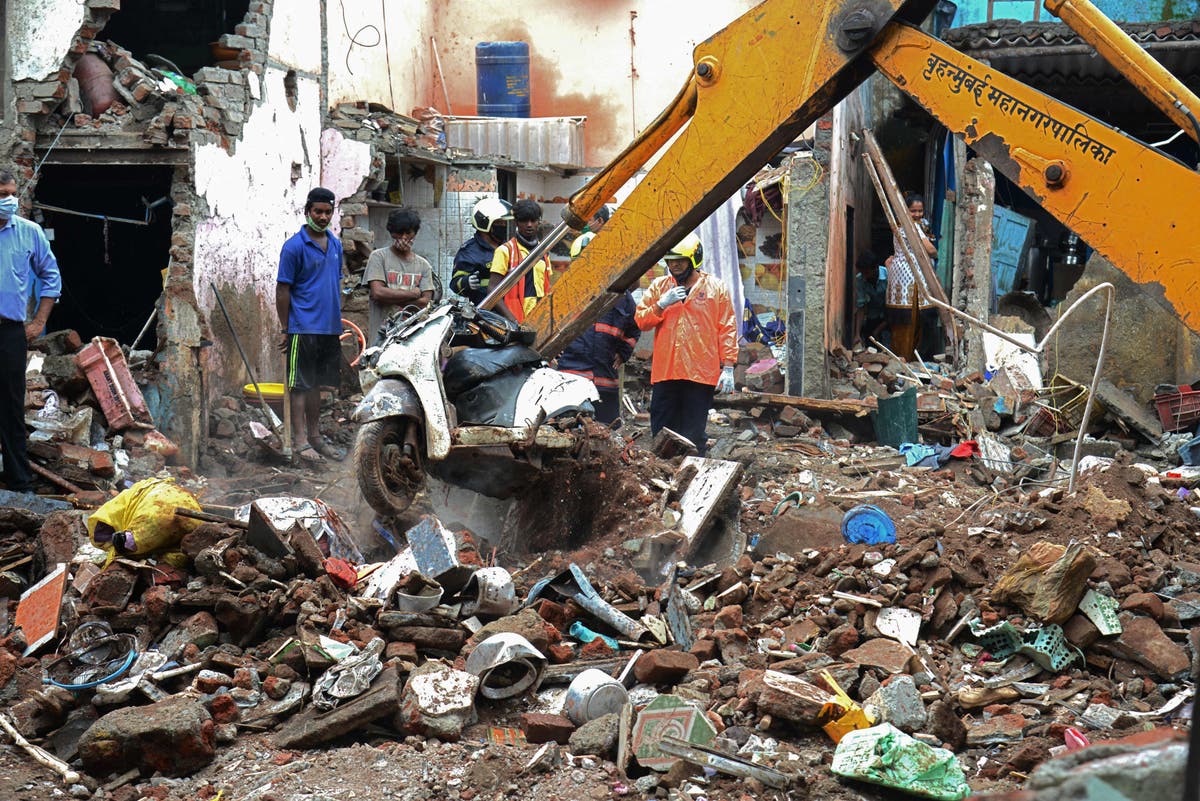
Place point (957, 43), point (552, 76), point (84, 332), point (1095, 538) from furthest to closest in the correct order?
1. point (552, 76)
2. point (957, 43)
3. point (84, 332)
4. point (1095, 538)

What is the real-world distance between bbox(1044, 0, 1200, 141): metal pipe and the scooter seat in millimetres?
3194

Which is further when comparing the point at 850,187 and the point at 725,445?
the point at 850,187

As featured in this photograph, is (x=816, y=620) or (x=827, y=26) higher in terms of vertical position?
(x=827, y=26)

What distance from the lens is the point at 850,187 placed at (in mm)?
14383

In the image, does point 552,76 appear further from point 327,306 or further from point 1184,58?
point 327,306

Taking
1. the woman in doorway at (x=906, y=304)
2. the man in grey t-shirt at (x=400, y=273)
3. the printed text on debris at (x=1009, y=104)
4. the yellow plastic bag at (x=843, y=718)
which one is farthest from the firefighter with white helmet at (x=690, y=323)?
the woman in doorway at (x=906, y=304)

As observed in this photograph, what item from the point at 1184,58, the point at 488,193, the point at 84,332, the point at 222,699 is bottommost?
the point at 222,699

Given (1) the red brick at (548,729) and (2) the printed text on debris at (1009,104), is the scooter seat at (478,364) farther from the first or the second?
(2) the printed text on debris at (1009,104)

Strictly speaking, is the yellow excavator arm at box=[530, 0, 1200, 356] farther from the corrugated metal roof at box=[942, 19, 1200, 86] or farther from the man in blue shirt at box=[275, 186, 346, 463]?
the corrugated metal roof at box=[942, 19, 1200, 86]

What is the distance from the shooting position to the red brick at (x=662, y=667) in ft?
16.2

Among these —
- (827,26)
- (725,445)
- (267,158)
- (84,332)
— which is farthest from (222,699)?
(84,332)

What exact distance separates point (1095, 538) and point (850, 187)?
900 cm

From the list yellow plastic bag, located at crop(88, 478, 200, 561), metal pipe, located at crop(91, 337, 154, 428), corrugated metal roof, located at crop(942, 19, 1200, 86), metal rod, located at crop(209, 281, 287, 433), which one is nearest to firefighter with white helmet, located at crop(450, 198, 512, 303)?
metal rod, located at crop(209, 281, 287, 433)

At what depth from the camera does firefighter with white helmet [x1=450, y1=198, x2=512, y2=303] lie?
9148 mm
